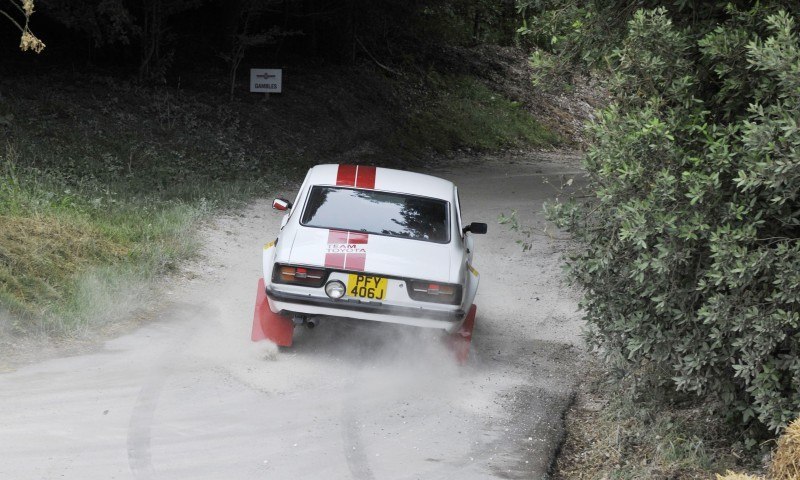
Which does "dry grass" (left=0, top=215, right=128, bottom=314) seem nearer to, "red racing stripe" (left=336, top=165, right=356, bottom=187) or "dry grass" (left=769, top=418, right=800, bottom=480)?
"red racing stripe" (left=336, top=165, right=356, bottom=187)

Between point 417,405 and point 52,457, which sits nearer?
point 52,457

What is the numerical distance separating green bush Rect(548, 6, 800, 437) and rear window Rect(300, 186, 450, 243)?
256 cm

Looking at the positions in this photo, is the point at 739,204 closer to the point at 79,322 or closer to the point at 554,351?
the point at 554,351

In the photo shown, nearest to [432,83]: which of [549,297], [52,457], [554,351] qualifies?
[549,297]

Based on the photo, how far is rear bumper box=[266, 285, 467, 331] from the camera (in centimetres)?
775

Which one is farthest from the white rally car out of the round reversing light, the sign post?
the sign post

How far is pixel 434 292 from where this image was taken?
788 centimetres

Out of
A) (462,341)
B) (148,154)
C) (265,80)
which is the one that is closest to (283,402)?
(462,341)

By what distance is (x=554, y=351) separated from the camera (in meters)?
9.61

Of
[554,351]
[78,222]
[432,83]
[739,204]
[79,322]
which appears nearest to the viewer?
[739,204]

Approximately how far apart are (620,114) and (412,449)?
9.27 feet

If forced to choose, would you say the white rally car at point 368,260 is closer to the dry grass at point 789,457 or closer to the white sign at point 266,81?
the dry grass at point 789,457

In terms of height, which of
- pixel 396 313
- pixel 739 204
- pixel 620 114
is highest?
pixel 620 114

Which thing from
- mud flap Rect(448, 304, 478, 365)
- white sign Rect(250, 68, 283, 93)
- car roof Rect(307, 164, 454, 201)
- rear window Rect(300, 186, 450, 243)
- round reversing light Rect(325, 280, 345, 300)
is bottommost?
mud flap Rect(448, 304, 478, 365)
